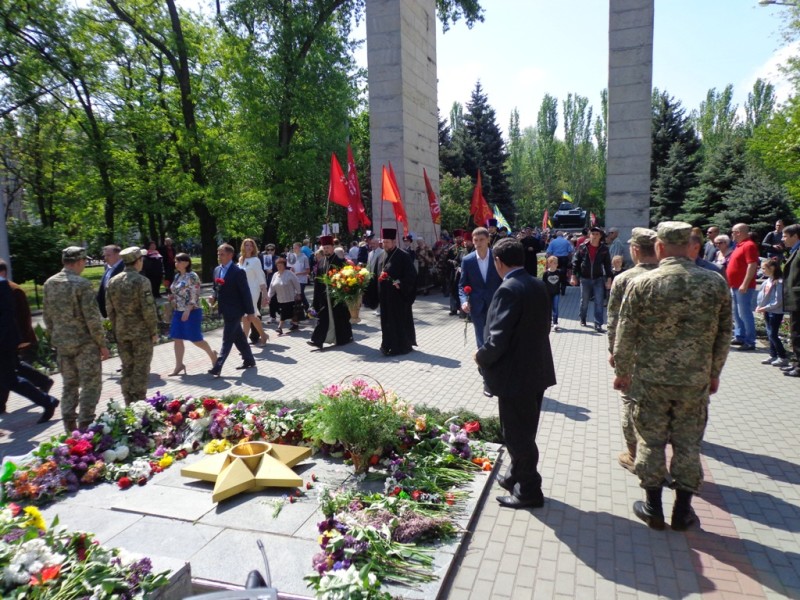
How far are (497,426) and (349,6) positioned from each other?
86.0 feet

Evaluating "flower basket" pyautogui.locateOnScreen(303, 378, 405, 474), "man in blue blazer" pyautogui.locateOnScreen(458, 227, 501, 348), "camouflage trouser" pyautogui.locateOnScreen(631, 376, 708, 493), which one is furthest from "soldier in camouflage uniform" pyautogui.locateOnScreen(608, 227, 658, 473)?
"man in blue blazer" pyautogui.locateOnScreen(458, 227, 501, 348)

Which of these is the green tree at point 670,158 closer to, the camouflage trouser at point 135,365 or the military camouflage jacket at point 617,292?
the military camouflage jacket at point 617,292

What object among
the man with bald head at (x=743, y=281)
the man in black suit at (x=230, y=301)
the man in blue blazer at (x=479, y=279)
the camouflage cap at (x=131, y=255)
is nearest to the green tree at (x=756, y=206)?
the man with bald head at (x=743, y=281)

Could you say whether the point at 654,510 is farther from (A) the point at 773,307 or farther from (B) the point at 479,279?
(A) the point at 773,307

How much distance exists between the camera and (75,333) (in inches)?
236

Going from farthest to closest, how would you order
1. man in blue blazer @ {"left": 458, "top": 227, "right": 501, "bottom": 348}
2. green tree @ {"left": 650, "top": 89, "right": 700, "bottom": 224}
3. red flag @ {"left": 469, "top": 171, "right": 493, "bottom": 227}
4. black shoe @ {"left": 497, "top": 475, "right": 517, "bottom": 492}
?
green tree @ {"left": 650, "top": 89, "right": 700, "bottom": 224} → red flag @ {"left": 469, "top": 171, "right": 493, "bottom": 227} → man in blue blazer @ {"left": 458, "top": 227, "right": 501, "bottom": 348} → black shoe @ {"left": 497, "top": 475, "right": 517, "bottom": 492}

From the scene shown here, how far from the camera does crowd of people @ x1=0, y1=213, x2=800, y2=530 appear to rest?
154 inches

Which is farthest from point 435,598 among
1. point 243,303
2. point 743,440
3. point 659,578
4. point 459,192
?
point 459,192

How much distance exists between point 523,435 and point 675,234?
1.85 meters

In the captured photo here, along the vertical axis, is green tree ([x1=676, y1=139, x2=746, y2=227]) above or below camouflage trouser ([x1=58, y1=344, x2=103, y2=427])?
above

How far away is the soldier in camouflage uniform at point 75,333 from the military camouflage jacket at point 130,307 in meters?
0.34

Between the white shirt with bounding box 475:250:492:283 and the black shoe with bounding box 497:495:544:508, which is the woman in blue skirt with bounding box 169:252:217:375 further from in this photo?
the black shoe with bounding box 497:495:544:508

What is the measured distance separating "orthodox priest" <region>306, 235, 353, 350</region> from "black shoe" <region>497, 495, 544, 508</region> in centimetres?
669

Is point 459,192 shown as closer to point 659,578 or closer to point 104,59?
point 104,59
